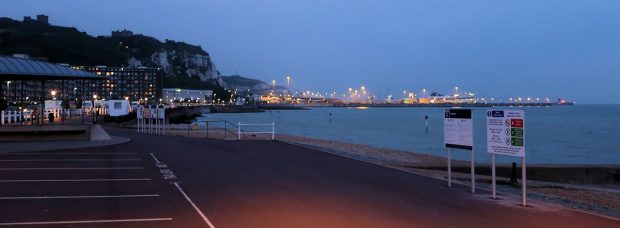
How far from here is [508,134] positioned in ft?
36.9

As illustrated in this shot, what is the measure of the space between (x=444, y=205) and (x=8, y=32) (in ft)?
628

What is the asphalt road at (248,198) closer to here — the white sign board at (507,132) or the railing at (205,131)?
the white sign board at (507,132)

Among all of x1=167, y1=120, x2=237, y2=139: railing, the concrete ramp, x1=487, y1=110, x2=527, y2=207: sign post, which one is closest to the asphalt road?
x1=487, y1=110, x2=527, y2=207: sign post

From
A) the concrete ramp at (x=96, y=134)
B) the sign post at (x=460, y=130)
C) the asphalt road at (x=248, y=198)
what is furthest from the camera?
the concrete ramp at (x=96, y=134)

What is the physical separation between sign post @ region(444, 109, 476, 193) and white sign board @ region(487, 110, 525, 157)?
80cm

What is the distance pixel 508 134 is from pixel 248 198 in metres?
5.16

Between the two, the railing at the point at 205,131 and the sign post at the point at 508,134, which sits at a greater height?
the sign post at the point at 508,134

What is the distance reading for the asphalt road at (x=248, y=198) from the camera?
901 cm

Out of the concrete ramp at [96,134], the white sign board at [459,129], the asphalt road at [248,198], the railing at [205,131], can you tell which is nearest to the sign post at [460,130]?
the white sign board at [459,129]

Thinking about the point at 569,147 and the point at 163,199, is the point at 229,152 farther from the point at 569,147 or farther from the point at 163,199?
the point at 569,147

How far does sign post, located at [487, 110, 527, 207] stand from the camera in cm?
1092

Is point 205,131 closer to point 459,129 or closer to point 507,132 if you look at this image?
point 459,129

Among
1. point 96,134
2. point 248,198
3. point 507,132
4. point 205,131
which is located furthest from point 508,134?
point 205,131

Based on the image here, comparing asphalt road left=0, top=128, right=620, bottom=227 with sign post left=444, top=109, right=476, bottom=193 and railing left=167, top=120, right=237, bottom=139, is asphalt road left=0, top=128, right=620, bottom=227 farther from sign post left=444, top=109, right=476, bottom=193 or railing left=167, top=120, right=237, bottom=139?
railing left=167, top=120, right=237, bottom=139
